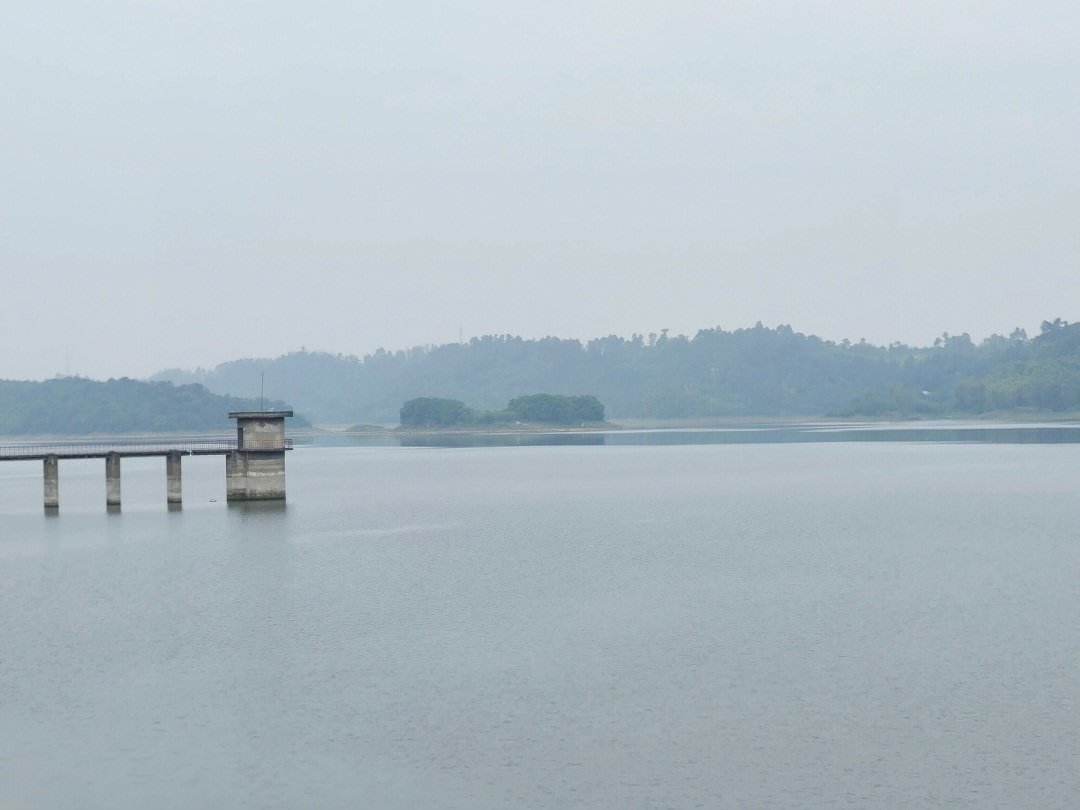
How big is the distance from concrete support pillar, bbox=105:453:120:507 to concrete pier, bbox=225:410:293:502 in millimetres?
6645

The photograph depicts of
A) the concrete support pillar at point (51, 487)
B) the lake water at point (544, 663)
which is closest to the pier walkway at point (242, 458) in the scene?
the concrete support pillar at point (51, 487)

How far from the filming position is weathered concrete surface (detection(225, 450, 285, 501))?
252 feet

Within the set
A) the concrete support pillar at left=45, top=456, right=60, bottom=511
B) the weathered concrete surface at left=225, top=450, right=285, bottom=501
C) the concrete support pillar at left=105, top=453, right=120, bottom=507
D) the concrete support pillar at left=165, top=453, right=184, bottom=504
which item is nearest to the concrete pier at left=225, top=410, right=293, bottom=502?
the weathered concrete surface at left=225, top=450, right=285, bottom=501

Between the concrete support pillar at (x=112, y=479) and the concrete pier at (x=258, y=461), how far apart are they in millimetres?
6645

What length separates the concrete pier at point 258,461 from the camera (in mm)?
74062

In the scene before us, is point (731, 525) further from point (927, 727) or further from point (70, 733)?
point (70, 733)

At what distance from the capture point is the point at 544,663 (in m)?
32.4

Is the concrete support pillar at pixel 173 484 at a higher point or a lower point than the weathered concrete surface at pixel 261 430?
lower

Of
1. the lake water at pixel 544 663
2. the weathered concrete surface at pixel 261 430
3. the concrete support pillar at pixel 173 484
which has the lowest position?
the lake water at pixel 544 663

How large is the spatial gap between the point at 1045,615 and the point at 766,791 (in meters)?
19.7

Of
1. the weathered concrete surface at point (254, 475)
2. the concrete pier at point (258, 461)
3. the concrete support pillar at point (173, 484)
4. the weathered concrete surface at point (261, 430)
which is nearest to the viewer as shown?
the weathered concrete surface at point (261, 430)

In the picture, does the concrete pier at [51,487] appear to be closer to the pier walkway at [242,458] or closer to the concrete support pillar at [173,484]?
the pier walkway at [242,458]

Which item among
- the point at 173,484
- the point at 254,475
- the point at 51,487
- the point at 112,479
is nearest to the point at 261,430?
the point at 254,475

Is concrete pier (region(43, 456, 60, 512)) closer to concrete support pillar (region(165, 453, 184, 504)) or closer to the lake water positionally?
the lake water
